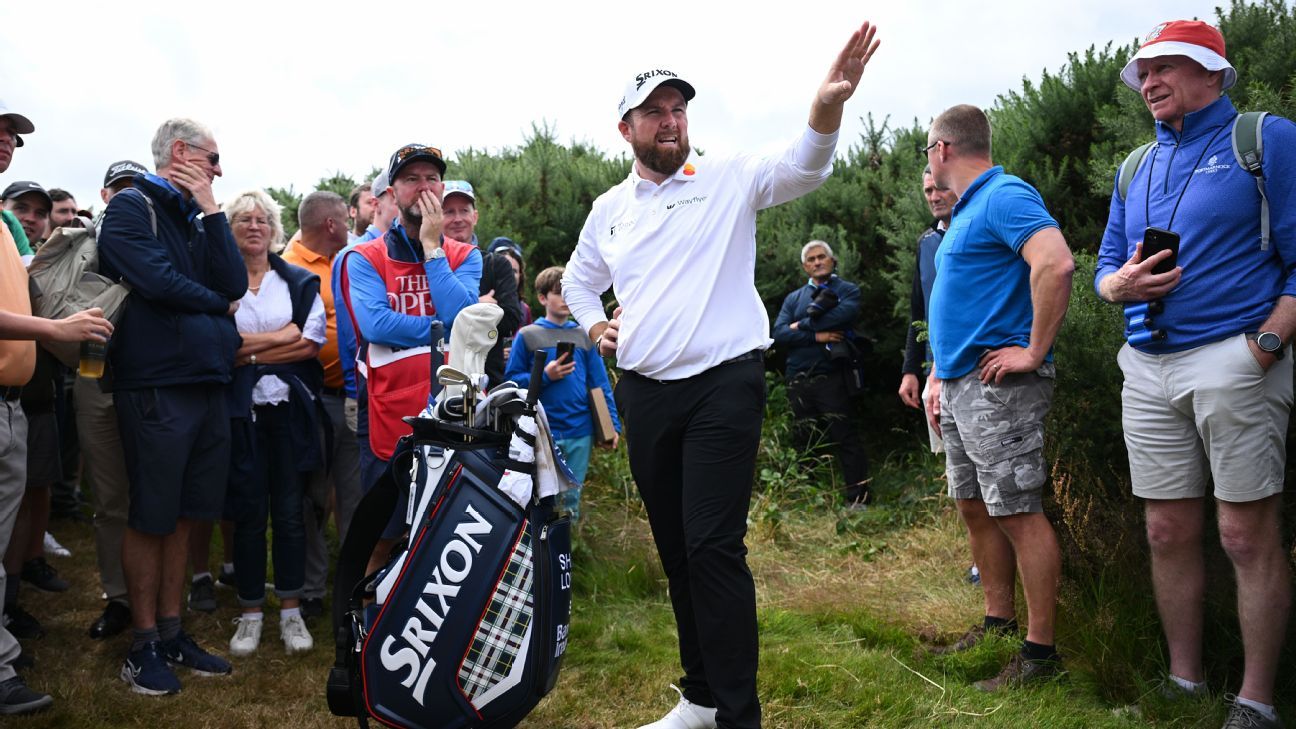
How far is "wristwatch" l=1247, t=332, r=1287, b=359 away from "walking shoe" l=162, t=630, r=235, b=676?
424 centimetres

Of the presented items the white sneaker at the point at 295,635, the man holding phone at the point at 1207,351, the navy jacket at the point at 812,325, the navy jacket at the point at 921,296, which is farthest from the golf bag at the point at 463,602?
the navy jacket at the point at 812,325

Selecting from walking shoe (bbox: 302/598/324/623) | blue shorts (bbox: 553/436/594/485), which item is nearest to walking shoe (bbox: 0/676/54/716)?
walking shoe (bbox: 302/598/324/623)

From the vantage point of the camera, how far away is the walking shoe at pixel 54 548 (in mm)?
6527

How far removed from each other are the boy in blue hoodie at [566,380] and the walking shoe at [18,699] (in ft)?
9.03

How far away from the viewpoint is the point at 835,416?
8.28 m

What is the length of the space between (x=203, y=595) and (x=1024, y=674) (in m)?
4.11

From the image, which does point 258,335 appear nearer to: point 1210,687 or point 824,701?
point 824,701

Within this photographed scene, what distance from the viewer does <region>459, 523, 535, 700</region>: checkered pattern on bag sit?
331 centimetres

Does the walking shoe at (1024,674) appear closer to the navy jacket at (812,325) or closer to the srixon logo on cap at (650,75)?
the srixon logo on cap at (650,75)

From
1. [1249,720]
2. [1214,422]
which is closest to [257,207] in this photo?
[1214,422]

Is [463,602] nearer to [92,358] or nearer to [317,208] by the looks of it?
[92,358]

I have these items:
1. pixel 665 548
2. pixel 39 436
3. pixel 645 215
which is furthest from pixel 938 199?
pixel 39 436

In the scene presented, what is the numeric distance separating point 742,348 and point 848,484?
16.0 feet

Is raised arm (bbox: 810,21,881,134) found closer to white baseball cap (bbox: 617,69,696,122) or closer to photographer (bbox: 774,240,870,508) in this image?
white baseball cap (bbox: 617,69,696,122)
